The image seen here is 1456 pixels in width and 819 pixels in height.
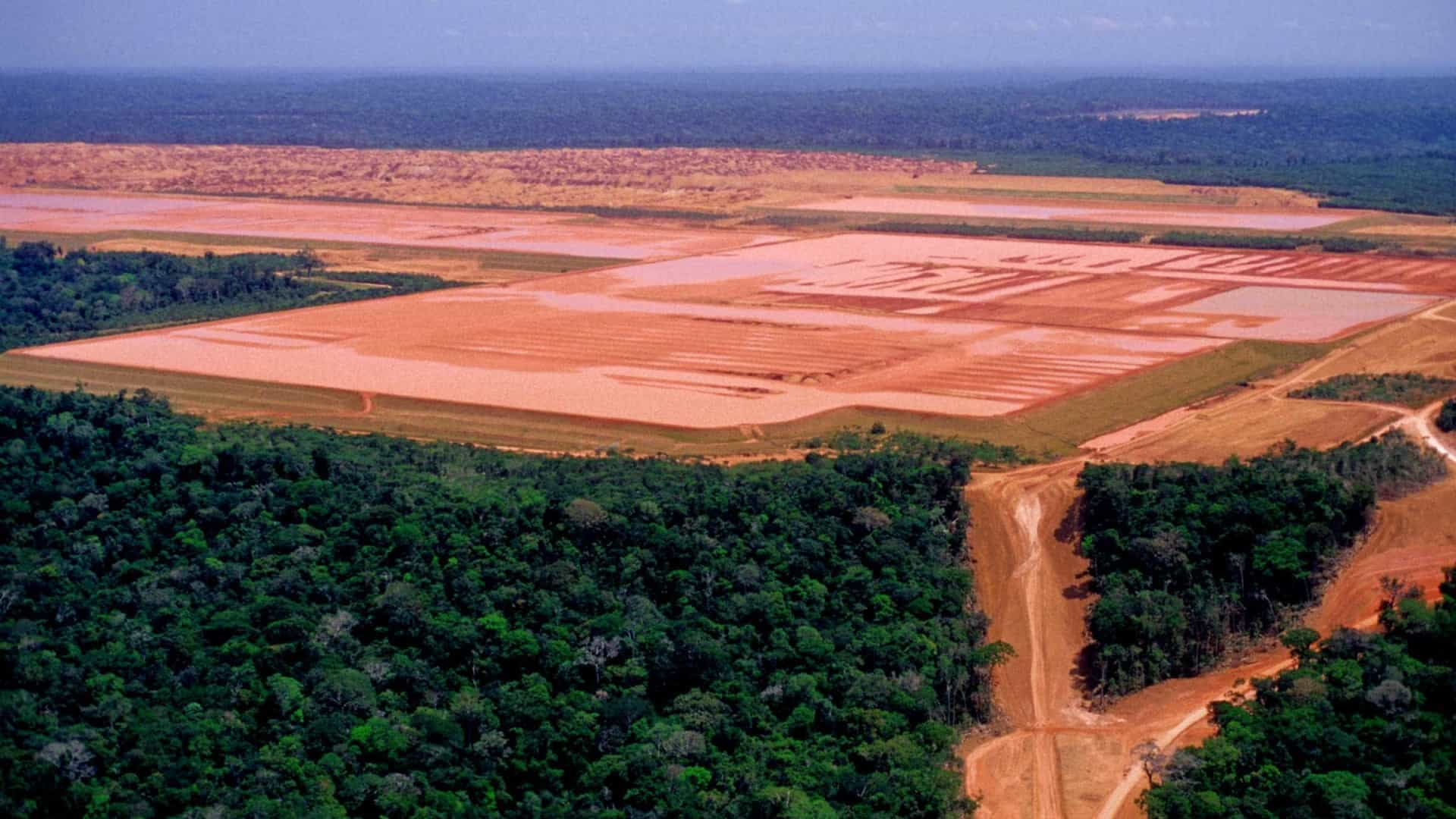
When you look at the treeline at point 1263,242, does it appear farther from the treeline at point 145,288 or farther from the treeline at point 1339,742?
the treeline at point 1339,742

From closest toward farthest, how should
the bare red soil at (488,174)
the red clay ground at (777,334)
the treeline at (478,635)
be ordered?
1. the treeline at (478,635)
2. the red clay ground at (777,334)
3. the bare red soil at (488,174)

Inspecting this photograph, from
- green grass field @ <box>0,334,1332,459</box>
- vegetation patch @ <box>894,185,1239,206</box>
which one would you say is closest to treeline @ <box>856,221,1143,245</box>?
vegetation patch @ <box>894,185,1239,206</box>

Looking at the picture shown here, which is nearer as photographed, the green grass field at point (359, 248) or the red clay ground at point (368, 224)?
the green grass field at point (359, 248)

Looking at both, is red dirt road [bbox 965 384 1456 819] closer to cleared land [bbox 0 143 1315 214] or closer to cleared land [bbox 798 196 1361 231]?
cleared land [bbox 798 196 1361 231]

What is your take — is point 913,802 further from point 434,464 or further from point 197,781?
point 434,464

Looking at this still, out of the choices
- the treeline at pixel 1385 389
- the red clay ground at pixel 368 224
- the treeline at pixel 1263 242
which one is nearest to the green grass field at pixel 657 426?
the treeline at pixel 1385 389

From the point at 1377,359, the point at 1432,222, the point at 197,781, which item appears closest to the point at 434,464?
the point at 197,781

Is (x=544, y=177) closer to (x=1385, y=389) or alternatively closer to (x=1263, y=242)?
(x=1263, y=242)
